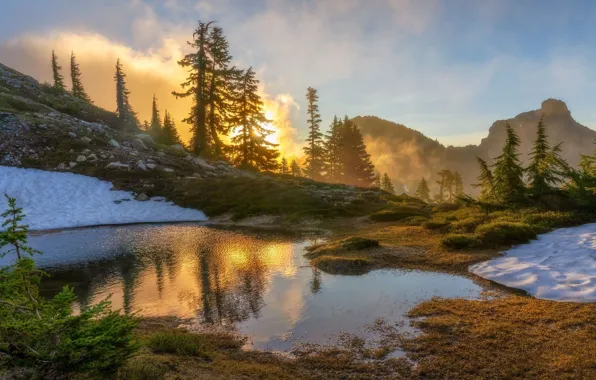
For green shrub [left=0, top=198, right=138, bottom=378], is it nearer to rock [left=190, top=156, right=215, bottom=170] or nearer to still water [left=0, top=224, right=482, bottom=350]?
still water [left=0, top=224, right=482, bottom=350]

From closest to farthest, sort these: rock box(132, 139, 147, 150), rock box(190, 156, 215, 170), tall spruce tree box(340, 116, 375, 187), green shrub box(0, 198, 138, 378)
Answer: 1. green shrub box(0, 198, 138, 378)
2. rock box(132, 139, 147, 150)
3. rock box(190, 156, 215, 170)
4. tall spruce tree box(340, 116, 375, 187)

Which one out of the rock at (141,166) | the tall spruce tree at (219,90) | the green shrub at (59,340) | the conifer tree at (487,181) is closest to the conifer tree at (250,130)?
the tall spruce tree at (219,90)

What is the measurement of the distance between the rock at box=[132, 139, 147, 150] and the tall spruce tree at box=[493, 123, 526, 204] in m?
35.4

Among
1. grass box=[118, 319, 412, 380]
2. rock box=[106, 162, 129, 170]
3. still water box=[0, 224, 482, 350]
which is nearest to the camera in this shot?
grass box=[118, 319, 412, 380]

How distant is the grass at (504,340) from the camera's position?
636 cm

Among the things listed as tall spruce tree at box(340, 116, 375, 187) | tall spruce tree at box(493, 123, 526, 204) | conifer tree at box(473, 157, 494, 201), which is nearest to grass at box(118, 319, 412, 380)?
tall spruce tree at box(493, 123, 526, 204)

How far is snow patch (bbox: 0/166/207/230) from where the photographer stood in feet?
82.6

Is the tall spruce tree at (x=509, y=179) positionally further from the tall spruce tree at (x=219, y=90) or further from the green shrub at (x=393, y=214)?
the tall spruce tree at (x=219, y=90)

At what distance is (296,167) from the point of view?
94062 millimetres

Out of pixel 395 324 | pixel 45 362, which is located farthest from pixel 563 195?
pixel 45 362

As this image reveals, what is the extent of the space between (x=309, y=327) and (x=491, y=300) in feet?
17.6

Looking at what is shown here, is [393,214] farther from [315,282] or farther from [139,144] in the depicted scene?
[139,144]

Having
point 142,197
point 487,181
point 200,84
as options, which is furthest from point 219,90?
point 487,181

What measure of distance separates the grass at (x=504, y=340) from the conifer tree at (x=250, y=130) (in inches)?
1642
